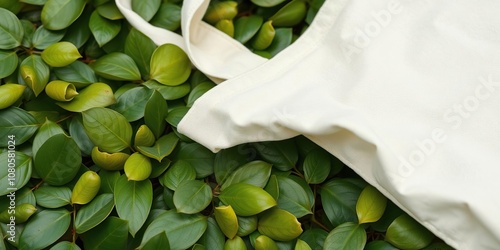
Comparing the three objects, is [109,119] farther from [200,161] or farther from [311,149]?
[311,149]

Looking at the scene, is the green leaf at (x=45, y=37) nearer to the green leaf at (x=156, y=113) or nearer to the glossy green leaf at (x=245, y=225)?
the green leaf at (x=156, y=113)

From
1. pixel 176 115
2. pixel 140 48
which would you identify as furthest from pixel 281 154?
pixel 140 48

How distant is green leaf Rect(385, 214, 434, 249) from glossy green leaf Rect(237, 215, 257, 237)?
17 centimetres

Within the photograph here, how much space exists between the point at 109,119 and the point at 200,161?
135 millimetres

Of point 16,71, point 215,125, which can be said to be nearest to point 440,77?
point 215,125

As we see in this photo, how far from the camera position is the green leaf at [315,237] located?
2.50ft

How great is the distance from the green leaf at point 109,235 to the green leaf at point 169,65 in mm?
219

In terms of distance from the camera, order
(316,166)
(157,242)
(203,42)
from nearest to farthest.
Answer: (157,242) → (316,166) → (203,42)

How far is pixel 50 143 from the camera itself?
744 millimetres

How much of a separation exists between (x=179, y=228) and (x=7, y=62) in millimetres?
348

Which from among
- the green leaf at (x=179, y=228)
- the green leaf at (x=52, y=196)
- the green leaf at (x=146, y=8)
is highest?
the green leaf at (x=146, y=8)

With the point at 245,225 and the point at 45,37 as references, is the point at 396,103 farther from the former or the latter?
the point at 45,37

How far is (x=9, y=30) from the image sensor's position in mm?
845

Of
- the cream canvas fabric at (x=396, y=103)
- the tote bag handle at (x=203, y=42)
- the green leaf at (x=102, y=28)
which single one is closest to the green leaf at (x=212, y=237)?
the cream canvas fabric at (x=396, y=103)
